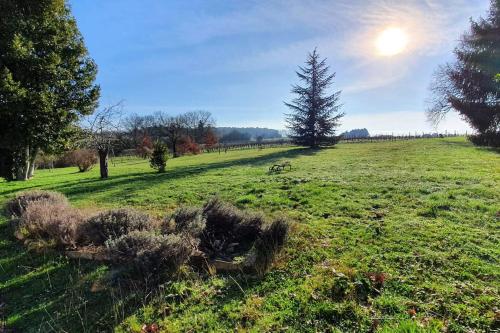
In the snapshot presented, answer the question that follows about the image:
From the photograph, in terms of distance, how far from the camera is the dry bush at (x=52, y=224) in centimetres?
598

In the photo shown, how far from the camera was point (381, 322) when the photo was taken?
10.4ft

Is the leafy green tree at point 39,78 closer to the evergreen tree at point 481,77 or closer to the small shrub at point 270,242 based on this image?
the small shrub at point 270,242

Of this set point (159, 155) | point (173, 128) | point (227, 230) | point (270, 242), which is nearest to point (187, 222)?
point (227, 230)

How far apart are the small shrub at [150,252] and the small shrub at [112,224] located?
81 cm

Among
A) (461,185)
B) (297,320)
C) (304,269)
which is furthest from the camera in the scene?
(461,185)

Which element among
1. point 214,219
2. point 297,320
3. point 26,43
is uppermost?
point 26,43

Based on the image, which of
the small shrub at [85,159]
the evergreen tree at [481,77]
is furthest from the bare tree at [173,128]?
the evergreen tree at [481,77]

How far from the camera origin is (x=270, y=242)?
5.05m

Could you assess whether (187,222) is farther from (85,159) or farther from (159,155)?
(85,159)

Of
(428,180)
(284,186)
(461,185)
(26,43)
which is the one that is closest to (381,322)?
(284,186)

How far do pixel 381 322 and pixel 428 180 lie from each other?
8609mm

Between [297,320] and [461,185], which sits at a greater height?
[461,185]

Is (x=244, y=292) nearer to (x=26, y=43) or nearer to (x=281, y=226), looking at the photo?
(x=281, y=226)

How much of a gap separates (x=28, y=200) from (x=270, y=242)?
6823mm
